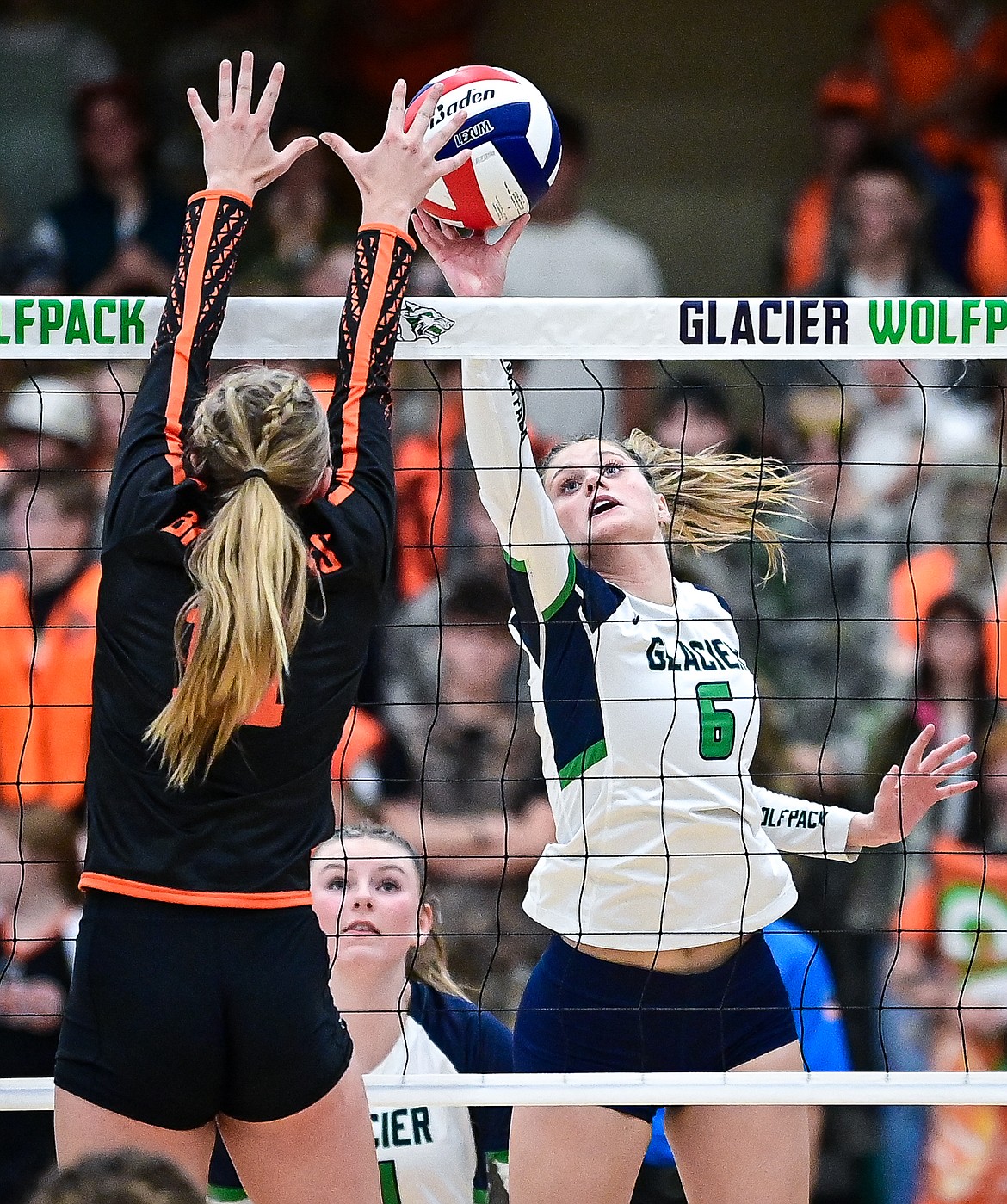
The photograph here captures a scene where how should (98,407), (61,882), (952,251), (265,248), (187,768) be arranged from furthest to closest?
(265,248) < (952,251) < (98,407) < (61,882) < (187,768)

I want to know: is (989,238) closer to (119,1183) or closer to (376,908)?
(376,908)

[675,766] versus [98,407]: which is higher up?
[98,407]

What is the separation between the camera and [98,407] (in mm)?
5773

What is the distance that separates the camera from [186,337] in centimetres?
259

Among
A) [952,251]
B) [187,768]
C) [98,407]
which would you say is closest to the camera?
[187,768]

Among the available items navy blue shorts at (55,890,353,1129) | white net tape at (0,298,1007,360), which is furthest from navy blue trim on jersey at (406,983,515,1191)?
white net tape at (0,298,1007,360)

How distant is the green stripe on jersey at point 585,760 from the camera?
3277 mm

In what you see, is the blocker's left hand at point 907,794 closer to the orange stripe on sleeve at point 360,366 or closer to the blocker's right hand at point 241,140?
the orange stripe on sleeve at point 360,366

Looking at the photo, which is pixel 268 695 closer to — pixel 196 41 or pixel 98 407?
pixel 98 407

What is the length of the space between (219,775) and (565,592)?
99 centimetres

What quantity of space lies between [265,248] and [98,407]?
4.93 ft

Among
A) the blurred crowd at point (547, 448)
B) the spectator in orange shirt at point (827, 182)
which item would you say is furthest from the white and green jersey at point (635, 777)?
the spectator in orange shirt at point (827, 182)

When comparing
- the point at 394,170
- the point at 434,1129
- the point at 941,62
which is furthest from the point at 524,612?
the point at 941,62

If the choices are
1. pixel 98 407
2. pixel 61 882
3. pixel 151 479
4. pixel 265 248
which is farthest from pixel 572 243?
pixel 151 479
